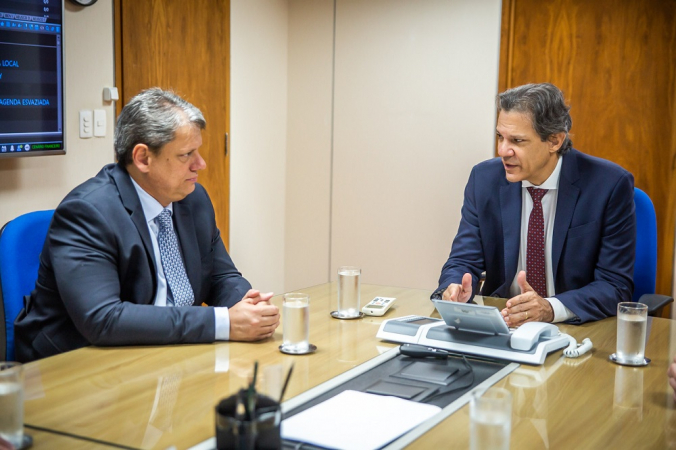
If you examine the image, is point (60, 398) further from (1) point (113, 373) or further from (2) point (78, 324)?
(2) point (78, 324)

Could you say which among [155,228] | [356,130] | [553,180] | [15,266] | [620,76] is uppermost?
[620,76]

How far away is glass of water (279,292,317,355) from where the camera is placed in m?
1.82

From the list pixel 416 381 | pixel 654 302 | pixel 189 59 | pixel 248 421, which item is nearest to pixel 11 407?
pixel 248 421

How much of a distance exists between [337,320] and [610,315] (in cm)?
83

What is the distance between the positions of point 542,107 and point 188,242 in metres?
1.32

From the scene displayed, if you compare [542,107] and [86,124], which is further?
[86,124]

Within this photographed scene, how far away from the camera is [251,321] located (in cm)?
190

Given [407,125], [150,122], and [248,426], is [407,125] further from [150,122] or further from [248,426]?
[248,426]

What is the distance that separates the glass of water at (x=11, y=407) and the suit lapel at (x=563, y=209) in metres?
1.85

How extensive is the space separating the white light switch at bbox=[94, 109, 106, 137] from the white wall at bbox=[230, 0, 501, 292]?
104 centimetres

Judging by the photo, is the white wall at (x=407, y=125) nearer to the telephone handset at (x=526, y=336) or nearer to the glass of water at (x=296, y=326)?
the telephone handset at (x=526, y=336)

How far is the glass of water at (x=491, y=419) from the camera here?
1183mm

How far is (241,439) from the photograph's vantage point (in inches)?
43.9

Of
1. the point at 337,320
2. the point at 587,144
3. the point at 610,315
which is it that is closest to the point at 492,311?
the point at 337,320
